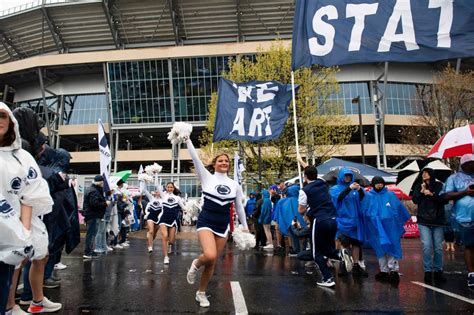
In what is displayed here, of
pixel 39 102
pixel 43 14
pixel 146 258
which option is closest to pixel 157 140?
pixel 39 102

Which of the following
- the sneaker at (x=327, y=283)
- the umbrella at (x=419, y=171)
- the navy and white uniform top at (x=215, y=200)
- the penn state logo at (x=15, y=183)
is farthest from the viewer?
the umbrella at (x=419, y=171)

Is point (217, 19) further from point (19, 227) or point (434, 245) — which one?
point (19, 227)

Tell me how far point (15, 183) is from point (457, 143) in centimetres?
778

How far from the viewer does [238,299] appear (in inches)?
211

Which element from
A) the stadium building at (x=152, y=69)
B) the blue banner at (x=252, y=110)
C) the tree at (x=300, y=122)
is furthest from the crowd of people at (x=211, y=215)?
the stadium building at (x=152, y=69)

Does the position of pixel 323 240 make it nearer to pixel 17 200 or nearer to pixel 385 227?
pixel 385 227

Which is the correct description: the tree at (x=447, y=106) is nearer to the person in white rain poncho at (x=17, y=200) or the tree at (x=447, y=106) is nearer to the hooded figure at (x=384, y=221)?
the hooded figure at (x=384, y=221)

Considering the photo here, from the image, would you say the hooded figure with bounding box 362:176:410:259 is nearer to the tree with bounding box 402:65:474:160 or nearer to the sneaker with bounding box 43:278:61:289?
the sneaker with bounding box 43:278:61:289

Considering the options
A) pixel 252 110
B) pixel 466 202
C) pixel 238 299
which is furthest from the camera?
pixel 252 110

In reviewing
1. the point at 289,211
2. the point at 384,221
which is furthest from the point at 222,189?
the point at 289,211

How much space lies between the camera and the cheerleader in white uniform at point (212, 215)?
5.04 metres

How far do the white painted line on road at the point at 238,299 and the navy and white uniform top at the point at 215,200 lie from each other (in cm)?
88

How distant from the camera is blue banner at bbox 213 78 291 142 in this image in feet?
35.6

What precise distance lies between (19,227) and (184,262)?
7.00 metres
